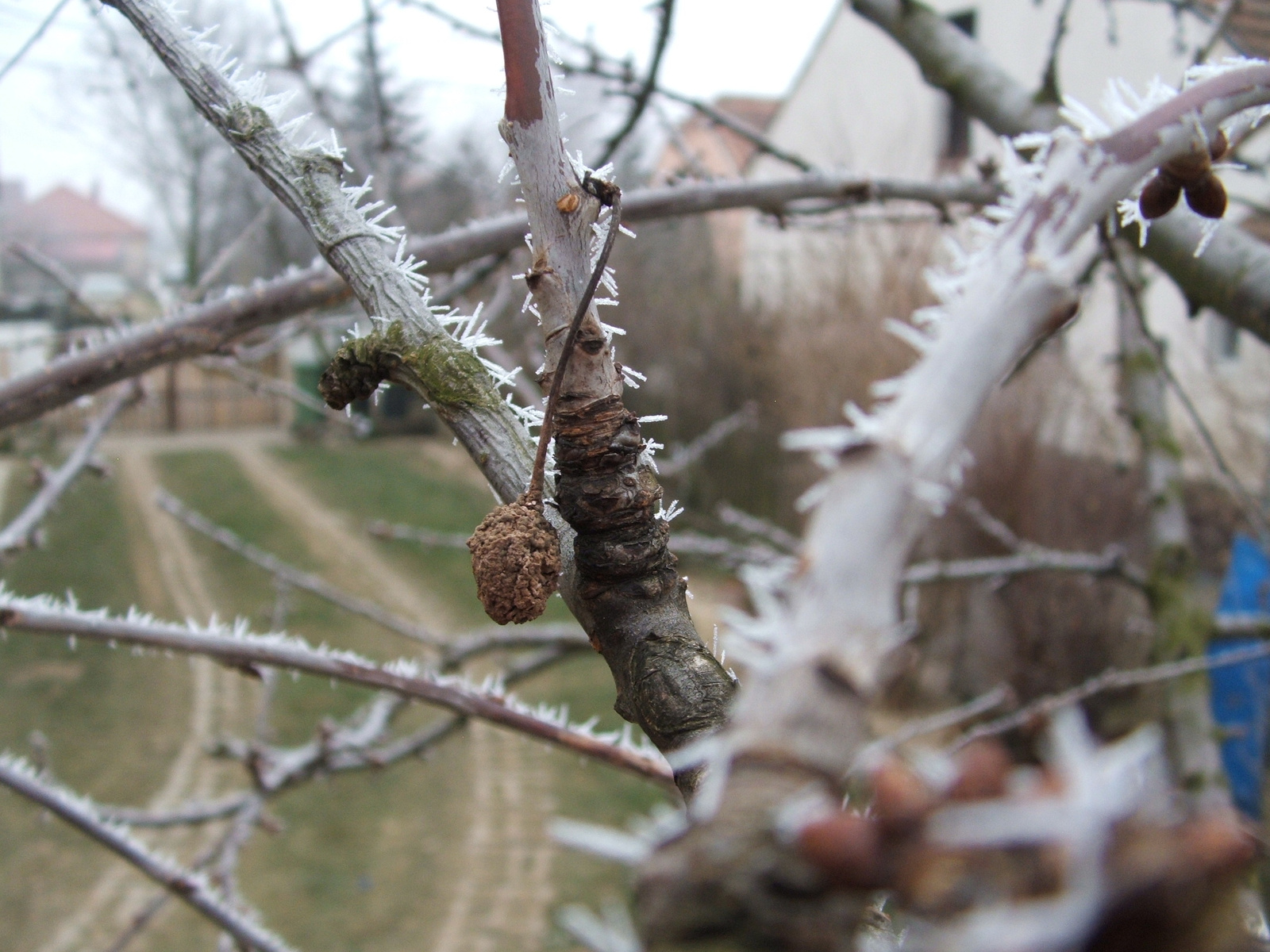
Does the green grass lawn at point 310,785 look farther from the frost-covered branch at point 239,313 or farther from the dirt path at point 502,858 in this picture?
the frost-covered branch at point 239,313

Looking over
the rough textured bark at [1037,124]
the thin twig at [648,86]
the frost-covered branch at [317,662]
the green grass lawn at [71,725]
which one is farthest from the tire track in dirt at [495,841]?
the rough textured bark at [1037,124]

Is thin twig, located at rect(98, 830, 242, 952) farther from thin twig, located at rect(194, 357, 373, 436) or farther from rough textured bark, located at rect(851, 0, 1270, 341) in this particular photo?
rough textured bark, located at rect(851, 0, 1270, 341)

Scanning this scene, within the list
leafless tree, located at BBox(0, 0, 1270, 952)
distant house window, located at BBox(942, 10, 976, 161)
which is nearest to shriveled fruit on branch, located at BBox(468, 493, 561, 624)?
leafless tree, located at BBox(0, 0, 1270, 952)

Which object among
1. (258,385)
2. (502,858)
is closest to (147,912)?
(258,385)

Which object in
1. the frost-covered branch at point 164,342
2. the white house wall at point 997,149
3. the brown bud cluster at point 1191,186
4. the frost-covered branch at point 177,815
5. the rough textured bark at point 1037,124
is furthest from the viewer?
the white house wall at point 997,149

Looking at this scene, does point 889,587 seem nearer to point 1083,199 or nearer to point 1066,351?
point 1083,199
